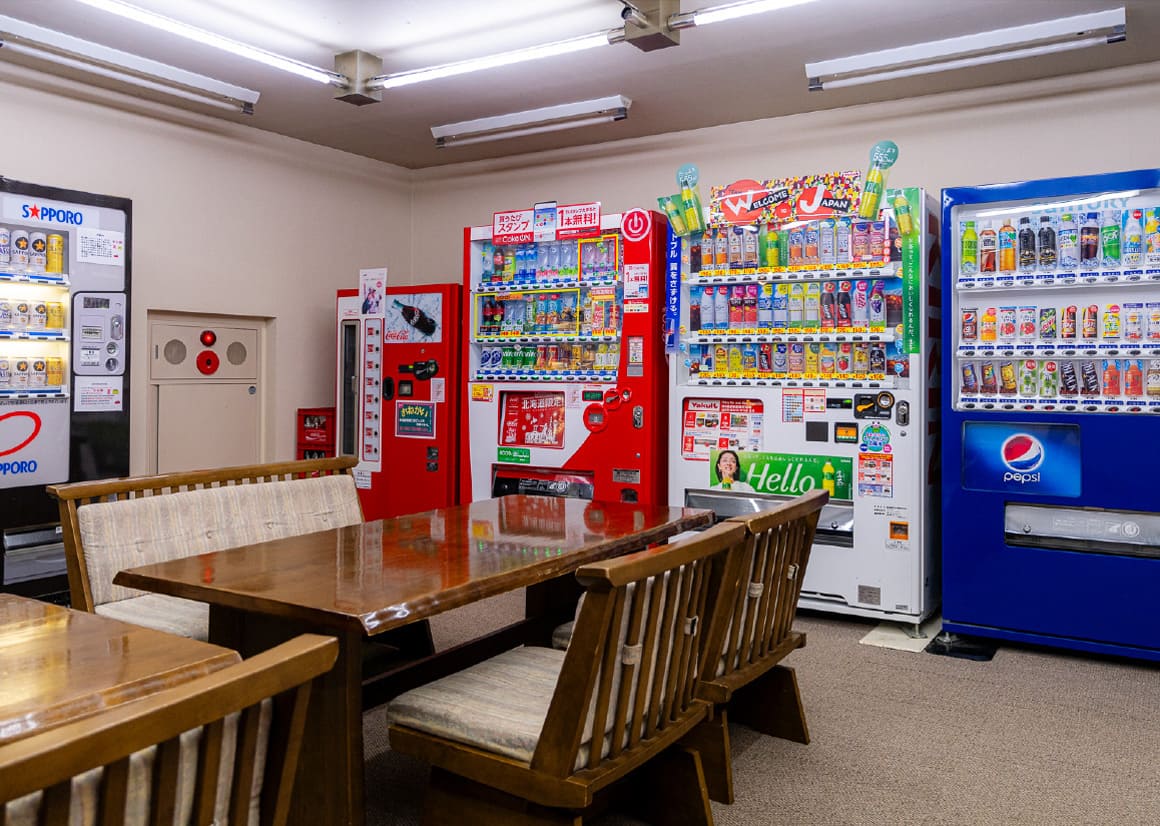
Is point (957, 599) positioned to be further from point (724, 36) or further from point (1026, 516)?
point (724, 36)

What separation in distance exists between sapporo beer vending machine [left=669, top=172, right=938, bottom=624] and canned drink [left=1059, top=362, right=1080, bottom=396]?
0.62m

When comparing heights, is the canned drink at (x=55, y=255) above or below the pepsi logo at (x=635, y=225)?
below

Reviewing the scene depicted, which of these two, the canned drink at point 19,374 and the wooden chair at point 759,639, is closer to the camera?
the wooden chair at point 759,639

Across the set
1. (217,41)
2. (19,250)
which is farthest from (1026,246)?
(19,250)

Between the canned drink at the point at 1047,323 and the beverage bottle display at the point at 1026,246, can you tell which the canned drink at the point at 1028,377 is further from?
the beverage bottle display at the point at 1026,246

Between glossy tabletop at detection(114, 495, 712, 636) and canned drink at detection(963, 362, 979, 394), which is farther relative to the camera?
canned drink at detection(963, 362, 979, 394)

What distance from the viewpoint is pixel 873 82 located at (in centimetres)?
489

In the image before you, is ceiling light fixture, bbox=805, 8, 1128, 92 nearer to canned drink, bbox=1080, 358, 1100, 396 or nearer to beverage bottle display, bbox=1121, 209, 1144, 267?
beverage bottle display, bbox=1121, 209, 1144, 267

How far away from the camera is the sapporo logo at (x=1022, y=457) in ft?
14.1

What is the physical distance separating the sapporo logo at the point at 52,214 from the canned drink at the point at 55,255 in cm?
8

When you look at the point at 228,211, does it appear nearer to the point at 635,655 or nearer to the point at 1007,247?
the point at 1007,247

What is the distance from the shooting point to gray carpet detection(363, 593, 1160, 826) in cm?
271

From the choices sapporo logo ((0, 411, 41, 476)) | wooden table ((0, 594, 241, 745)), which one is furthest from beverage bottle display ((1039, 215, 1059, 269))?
sapporo logo ((0, 411, 41, 476))

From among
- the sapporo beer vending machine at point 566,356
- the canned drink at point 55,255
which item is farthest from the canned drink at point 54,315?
the sapporo beer vending machine at point 566,356
